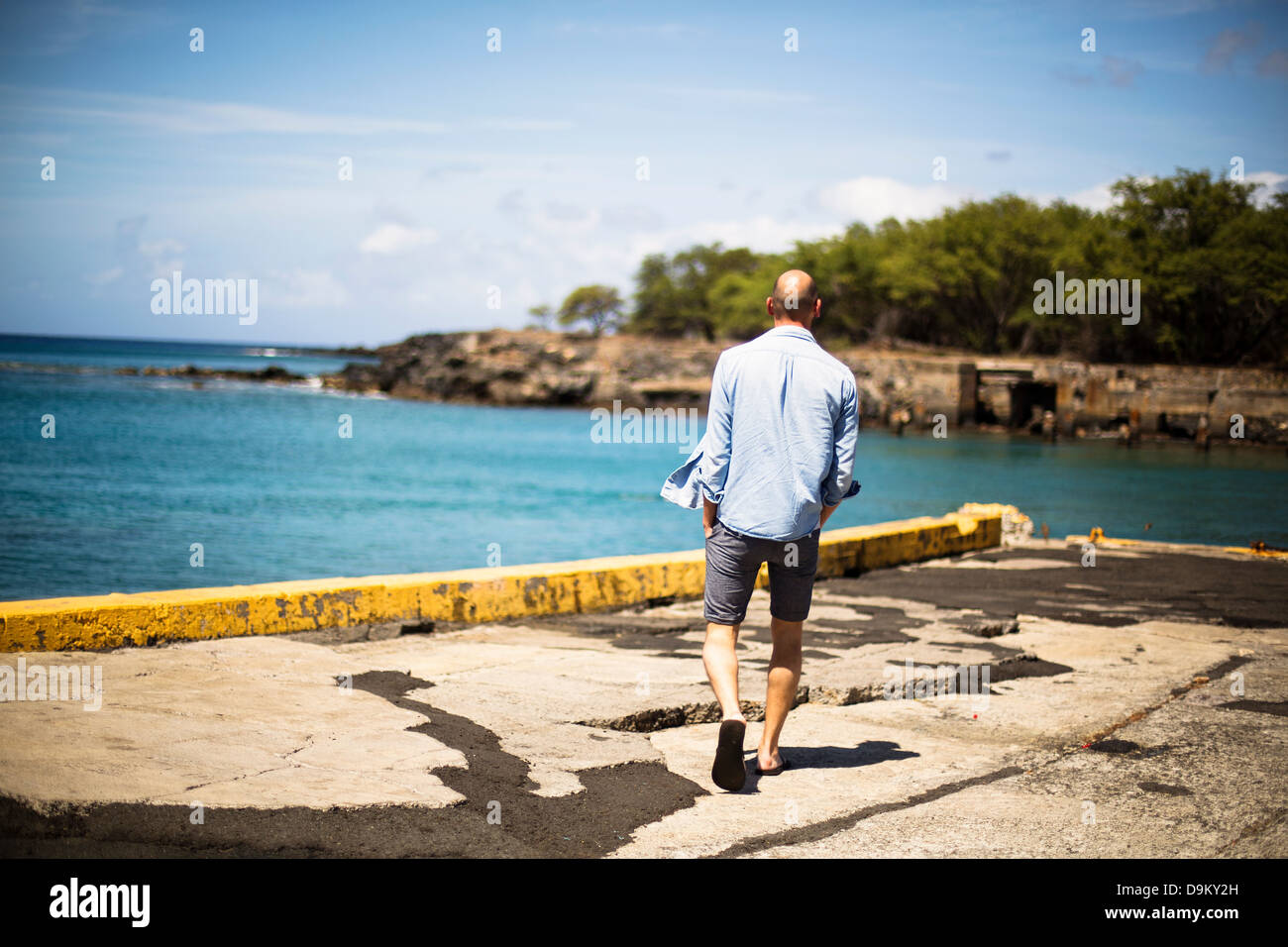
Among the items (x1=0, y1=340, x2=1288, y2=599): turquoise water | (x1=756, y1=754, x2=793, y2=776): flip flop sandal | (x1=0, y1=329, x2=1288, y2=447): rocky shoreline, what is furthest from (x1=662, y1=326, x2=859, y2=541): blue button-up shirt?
Answer: (x1=0, y1=329, x2=1288, y2=447): rocky shoreline

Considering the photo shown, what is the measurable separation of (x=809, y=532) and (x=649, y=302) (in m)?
106

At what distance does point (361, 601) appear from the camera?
6.86 meters

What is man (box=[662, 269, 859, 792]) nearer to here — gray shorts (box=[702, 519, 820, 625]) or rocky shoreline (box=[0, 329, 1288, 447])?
gray shorts (box=[702, 519, 820, 625])

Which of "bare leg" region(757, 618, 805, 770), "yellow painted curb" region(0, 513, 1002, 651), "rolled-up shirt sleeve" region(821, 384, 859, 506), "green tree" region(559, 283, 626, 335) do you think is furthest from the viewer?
"green tree" region(559, 283, 626, 335)

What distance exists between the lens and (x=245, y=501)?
96.4 ft

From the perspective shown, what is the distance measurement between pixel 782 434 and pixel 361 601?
Result: 373 centimetres

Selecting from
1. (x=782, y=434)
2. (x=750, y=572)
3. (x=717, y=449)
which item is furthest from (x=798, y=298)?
(x=750, y=572)

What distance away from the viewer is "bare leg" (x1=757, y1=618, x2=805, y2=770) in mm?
4348

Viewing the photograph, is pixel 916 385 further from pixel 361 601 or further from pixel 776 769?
pixel 776 769

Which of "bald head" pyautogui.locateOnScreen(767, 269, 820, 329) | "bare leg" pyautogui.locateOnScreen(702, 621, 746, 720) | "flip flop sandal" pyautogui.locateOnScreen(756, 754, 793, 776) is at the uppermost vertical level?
"bald head" pyautogui.locateOnScreen(767, 269, 820, 329)

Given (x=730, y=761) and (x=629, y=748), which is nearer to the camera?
(x=730, y=761)

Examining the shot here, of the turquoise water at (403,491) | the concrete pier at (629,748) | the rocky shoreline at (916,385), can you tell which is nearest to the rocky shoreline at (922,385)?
the rocky shoreline at (916,385)

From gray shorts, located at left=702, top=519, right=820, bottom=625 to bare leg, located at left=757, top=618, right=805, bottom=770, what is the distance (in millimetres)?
83
